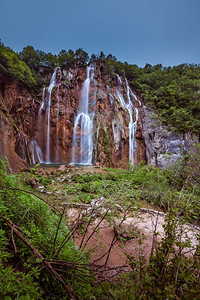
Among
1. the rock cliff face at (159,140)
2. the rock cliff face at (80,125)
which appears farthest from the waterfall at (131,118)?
the rock cliff face at (159,140)

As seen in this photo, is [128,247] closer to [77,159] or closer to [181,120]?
[77,159]

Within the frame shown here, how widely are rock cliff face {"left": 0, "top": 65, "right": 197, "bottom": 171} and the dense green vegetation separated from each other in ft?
4.50

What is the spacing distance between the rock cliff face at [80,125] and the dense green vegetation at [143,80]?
4.50ft

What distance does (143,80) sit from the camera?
22.4 metres

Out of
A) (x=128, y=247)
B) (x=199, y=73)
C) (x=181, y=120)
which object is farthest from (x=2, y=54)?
(x=199, y=73)

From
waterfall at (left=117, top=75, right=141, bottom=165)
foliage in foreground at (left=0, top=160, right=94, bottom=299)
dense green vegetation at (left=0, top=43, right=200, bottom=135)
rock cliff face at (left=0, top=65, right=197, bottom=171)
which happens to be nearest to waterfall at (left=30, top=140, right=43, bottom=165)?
rock cliff face at (left=0, top=65, right=197, bottom=171)

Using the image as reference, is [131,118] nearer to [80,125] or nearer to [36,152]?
[80,125]

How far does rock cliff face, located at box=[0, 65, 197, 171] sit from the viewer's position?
15.3m

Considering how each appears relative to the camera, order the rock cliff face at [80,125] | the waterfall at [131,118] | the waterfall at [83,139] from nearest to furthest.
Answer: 1. the rock cliff face at [80,125]
2. the waterfall at [83,139]
3. the waterfall at [131,118]

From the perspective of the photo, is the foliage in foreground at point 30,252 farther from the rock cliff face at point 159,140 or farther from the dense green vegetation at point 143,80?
the dense green vegetation at point 143,80

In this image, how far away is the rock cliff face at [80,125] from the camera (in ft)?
50.1

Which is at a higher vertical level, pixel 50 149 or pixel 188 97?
pixel 188 97

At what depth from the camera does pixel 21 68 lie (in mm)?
14469

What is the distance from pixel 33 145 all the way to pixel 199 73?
28.4 metres
